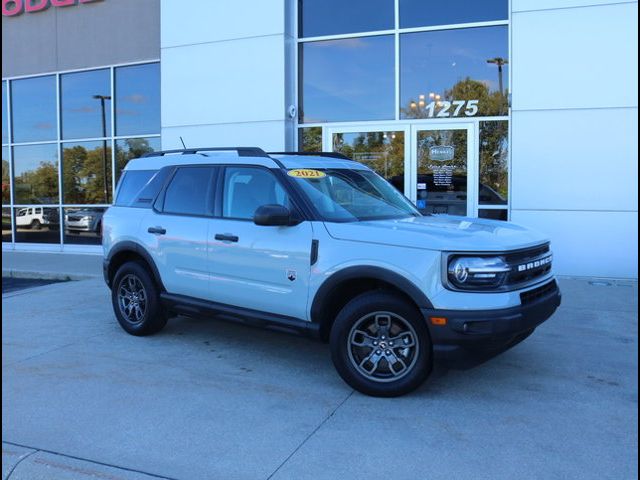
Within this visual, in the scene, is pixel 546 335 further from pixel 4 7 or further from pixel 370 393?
pixel 4 7

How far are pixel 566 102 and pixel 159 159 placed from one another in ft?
21.0

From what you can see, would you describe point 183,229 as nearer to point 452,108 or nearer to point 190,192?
point 190,192

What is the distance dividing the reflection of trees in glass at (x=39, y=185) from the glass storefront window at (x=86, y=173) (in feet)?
1.26

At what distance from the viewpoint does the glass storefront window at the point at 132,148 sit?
514 inches

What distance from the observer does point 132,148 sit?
524 inches

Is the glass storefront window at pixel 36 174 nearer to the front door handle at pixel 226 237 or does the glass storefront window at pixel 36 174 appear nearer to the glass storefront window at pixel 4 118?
the glass storefront window at pixel 4 118

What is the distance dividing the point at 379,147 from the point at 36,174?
899 cm

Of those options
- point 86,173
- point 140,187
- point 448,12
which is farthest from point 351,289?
point 86,173

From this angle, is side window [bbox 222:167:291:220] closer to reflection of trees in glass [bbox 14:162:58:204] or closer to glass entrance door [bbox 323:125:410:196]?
glass entrance door [bbox 323:125:410:196]

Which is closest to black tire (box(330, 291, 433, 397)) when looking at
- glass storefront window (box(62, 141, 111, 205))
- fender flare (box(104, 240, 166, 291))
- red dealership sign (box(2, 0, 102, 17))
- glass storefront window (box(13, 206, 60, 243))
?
fender flare (box(104, 240, 166, 291))

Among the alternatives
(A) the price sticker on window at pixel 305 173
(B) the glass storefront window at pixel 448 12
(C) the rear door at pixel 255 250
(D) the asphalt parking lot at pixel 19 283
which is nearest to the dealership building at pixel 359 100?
(B) the glass storefront window at pixel 448 12

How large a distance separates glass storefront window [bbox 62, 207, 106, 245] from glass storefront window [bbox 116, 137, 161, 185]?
3.92 ft

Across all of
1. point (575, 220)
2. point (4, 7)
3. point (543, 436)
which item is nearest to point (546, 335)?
point (543, 436)

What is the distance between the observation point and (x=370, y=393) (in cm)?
450
